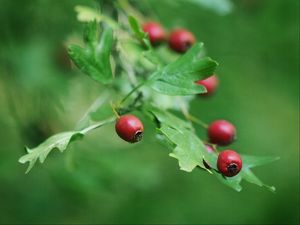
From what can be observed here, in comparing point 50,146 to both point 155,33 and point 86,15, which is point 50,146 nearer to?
point 86,15

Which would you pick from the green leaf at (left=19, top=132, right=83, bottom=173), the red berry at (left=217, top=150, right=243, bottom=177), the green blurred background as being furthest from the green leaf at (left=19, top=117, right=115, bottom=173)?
the green blurred background

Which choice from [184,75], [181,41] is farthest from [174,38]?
[184,75]

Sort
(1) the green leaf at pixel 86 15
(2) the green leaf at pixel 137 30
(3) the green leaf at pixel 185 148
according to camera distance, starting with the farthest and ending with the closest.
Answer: (1) the green leaf at pixel 86 15 → (2) the green leaf at pixel 137 30 → (3) the green leaf at pixel 185 148

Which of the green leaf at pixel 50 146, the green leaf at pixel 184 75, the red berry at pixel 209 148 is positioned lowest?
the green leaf at pixel 50 146

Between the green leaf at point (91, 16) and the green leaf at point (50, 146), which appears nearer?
the green leaf at point (50, 146)

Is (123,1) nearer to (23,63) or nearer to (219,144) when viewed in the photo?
(23,63)

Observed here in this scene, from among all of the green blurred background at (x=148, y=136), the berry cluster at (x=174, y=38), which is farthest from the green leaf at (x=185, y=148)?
the green blurred background at (x=148, y=136)

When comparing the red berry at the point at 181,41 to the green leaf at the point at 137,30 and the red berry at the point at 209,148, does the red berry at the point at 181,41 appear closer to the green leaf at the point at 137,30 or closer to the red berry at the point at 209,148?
the green leaf at the point at 137,30

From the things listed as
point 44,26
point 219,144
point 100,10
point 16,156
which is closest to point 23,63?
point 44,26
